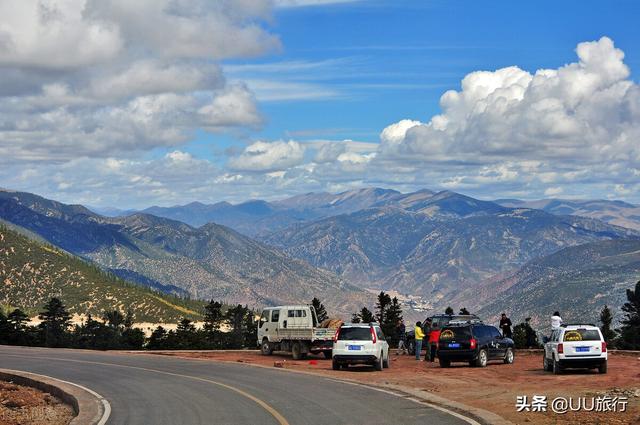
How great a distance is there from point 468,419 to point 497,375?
48.0ft

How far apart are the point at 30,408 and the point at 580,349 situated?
808 inches

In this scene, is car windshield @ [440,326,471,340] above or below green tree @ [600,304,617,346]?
below

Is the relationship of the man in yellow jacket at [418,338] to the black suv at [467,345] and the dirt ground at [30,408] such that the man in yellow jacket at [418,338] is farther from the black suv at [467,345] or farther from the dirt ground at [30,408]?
the dirt ground at [30,408]

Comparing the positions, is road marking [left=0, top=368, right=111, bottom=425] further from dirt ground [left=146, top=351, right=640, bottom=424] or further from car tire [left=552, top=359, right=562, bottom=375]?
car tire [left=552, top=359, right=562, bottom=375]

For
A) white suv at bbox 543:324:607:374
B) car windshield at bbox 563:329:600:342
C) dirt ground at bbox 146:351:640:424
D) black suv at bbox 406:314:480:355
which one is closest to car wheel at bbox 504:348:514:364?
dirt ground at bbox 146:351:640:424

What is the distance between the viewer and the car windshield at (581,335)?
33.8 metres

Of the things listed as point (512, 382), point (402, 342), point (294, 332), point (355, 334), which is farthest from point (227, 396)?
point (402, 342)

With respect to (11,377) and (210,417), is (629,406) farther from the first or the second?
(11,377)

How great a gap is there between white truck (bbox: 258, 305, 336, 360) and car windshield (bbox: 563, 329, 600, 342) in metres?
15.3

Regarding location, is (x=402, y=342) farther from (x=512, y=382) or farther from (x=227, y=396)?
(x=227, y=396)

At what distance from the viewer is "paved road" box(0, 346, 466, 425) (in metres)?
21.3

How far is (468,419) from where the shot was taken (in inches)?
823

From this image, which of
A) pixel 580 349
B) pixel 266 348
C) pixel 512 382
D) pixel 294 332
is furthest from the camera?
pixel 266 348

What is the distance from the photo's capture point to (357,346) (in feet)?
121
